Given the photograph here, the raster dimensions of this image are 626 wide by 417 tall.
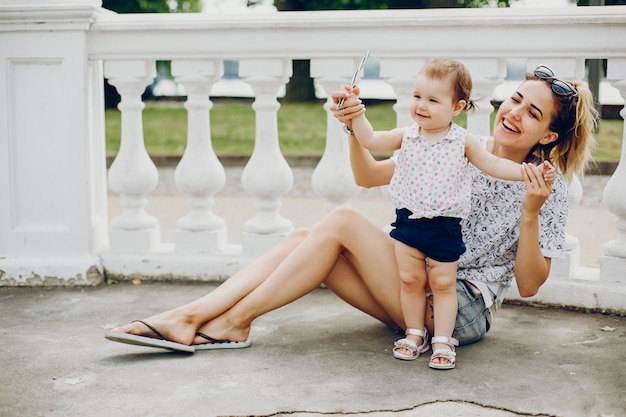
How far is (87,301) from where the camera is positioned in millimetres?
4109

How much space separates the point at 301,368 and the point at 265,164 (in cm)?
138

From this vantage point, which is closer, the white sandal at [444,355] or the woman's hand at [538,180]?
the woman's hand at [538,180]

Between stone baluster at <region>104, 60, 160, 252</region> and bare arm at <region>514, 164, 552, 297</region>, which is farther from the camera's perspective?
stone baluster at <region>104, 60, 160, 252</region>

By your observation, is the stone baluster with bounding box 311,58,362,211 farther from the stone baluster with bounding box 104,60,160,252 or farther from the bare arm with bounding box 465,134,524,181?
the bare arm with bounding box 465,134,524,181

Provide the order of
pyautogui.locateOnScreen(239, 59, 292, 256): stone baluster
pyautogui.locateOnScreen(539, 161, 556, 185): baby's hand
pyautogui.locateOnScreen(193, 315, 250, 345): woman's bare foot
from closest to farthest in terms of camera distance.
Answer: pyautogui.locateOnScreen(539, 161, 556, 185): baby's hand → pyautogui.locateOnScreen(193, 315, 250, 345): woman's bare foot → pyautogui.locateOnScreen(239, 59, 292, 256): stone baluster

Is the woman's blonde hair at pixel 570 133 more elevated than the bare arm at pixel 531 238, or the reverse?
the woman's blonde hair at pixel 570 133

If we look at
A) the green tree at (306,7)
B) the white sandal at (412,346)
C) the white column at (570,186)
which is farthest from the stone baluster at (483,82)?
the green tree at (306,7)

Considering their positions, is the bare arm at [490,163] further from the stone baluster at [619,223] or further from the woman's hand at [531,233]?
the stone baluster at [619,223]

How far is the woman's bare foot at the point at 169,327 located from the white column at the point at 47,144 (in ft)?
3.80

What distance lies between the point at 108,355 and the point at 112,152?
890cm

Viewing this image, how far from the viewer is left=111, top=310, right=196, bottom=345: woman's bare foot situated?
327cm

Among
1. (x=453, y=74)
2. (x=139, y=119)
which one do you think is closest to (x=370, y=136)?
(x=453, y=74)

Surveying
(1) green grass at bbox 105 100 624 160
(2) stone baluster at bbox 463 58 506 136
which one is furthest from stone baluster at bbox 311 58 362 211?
(1) green grass at bbox 105 100 624 160

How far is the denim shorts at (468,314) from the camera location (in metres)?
3.33
